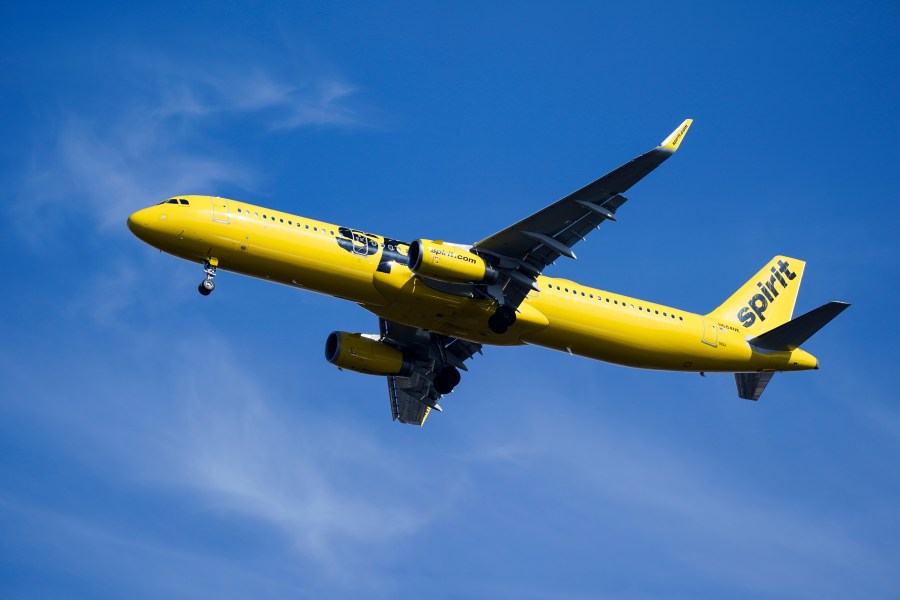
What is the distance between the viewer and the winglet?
4412 cm

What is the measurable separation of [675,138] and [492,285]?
1014 centimetres

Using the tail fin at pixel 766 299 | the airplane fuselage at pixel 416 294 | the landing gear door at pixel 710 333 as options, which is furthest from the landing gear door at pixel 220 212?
the tail fin at pixel 766 299

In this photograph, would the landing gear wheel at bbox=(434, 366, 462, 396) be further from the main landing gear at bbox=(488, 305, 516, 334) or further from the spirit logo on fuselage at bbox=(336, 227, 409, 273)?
the spirit logo on fuselage at bbox=(336, 227, 409, 273)

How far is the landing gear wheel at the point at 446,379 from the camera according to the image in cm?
5809

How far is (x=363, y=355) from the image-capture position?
57.4 metres

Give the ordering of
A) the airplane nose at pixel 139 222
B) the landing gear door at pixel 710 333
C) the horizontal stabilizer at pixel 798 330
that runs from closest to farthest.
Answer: the airplane nose at pixel 139 222 → the horizontal stabilizer at pixel 798 330 → the landing gear door at pixel 710 333

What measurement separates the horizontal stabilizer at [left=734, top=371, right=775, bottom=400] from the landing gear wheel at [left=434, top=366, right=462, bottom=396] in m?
14.1

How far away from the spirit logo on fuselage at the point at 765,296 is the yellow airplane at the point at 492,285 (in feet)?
1.91

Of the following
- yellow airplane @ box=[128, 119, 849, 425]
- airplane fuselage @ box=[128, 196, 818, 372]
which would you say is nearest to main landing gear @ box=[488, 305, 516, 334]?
yellow airplane @ box=[128, 119, 849, 425]

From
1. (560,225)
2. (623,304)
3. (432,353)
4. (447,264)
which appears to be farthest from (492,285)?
(432,353)

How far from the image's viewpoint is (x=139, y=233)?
47531 millimetres

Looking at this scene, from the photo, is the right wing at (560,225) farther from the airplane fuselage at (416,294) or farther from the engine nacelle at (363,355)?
the engine nacelle at (363,355)

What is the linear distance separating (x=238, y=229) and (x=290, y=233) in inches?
84.3

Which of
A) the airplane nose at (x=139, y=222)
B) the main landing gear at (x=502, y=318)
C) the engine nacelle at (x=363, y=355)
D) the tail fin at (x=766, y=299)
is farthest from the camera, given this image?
the tail fin at (x=766, y=299)
